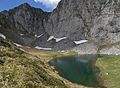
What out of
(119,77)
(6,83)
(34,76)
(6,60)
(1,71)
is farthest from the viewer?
(119,77)

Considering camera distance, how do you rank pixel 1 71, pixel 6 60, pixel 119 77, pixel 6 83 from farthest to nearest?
pixel 119 77 → pixel 6 60 → pixel 1 71 → pixel 6 83

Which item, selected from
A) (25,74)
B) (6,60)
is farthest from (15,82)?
(6,60)

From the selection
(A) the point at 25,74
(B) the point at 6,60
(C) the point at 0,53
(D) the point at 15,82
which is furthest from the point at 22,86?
(C) the point at 0,53

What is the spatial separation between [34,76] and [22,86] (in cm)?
476

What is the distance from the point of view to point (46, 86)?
90.7ft

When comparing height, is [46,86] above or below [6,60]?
below

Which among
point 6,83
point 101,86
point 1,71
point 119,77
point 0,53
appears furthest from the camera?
point 119,77

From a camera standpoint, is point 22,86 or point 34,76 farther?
point 34,76

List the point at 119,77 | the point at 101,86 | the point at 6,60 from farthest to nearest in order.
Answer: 1. the point at 119,77
2. the point at 101,86
3. the point at 6,60

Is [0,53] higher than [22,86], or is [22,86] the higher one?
[0,53]

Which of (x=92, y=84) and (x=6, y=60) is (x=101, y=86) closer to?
(x=92, y=84)

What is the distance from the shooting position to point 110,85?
7819 cm

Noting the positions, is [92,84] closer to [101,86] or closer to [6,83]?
[101,86]

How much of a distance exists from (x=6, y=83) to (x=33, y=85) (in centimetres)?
252
